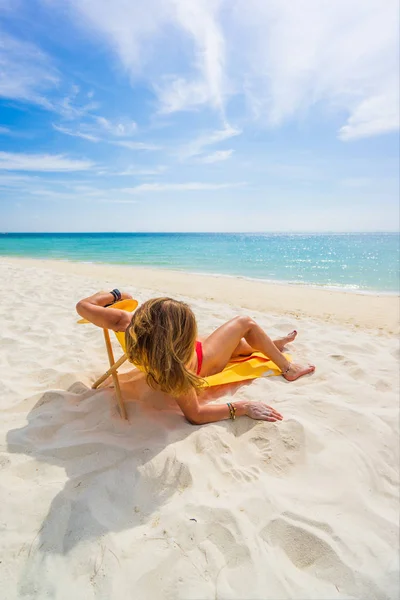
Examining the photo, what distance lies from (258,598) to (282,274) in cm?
1408

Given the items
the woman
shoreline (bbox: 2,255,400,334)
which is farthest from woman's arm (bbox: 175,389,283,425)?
shoreline (bbox: 2,255,400,334)

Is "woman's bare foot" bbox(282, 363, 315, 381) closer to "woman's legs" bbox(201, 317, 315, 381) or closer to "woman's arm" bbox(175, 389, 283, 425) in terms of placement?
"woman's legs" bbox(201, 317, 315, 381)

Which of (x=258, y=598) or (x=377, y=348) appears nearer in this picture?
(x=258, y=598)

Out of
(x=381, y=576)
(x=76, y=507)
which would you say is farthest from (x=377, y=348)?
(x=76, y=507)

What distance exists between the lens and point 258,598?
51.6 inches

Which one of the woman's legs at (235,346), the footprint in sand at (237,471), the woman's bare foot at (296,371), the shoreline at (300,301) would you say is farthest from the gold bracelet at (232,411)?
the shoreline at (300,301)

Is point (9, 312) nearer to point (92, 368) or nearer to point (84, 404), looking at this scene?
point (92, 368)

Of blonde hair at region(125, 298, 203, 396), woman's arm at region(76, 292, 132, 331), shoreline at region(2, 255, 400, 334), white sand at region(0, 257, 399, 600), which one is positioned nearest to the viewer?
white sand at region(0, 257, 399, 600)

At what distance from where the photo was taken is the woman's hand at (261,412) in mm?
2309

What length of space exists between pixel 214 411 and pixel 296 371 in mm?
1053

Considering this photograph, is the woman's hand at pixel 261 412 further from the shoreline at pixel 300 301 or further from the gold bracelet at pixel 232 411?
the shoreline at pixel 300 301

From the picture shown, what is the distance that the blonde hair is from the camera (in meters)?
2.02

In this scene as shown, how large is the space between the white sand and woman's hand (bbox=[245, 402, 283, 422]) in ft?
0.17

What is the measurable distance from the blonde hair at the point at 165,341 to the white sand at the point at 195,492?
400 millimetres
